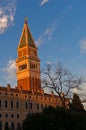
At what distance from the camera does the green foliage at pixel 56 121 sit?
28.3m

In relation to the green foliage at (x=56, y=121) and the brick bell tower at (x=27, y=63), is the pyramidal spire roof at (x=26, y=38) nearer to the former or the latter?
the brick bell tower at (x=27, y=63)

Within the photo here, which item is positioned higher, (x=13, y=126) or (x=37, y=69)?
(x=37, y=69)

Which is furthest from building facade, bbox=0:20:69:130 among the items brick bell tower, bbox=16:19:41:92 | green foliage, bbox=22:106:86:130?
green foliage, bbox=22:106:86:130

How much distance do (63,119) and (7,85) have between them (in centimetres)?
4826

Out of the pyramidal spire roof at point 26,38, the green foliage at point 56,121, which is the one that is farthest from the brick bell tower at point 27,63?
the green foliage at point 56,121

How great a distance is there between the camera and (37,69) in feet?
342

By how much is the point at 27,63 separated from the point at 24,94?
24523mm

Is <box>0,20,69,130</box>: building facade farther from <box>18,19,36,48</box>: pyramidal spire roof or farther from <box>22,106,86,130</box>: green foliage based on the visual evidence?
<box>22,106,86,130</box>: green foliage

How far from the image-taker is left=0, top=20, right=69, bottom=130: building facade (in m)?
73.0

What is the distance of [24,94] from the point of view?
7862 centimetres

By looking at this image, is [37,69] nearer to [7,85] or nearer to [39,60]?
[39,60]

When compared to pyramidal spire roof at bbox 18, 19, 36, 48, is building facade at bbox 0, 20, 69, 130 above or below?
below

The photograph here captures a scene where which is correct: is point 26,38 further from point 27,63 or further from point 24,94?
point 24,94

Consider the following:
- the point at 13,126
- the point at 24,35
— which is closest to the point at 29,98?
the point at 13,126
